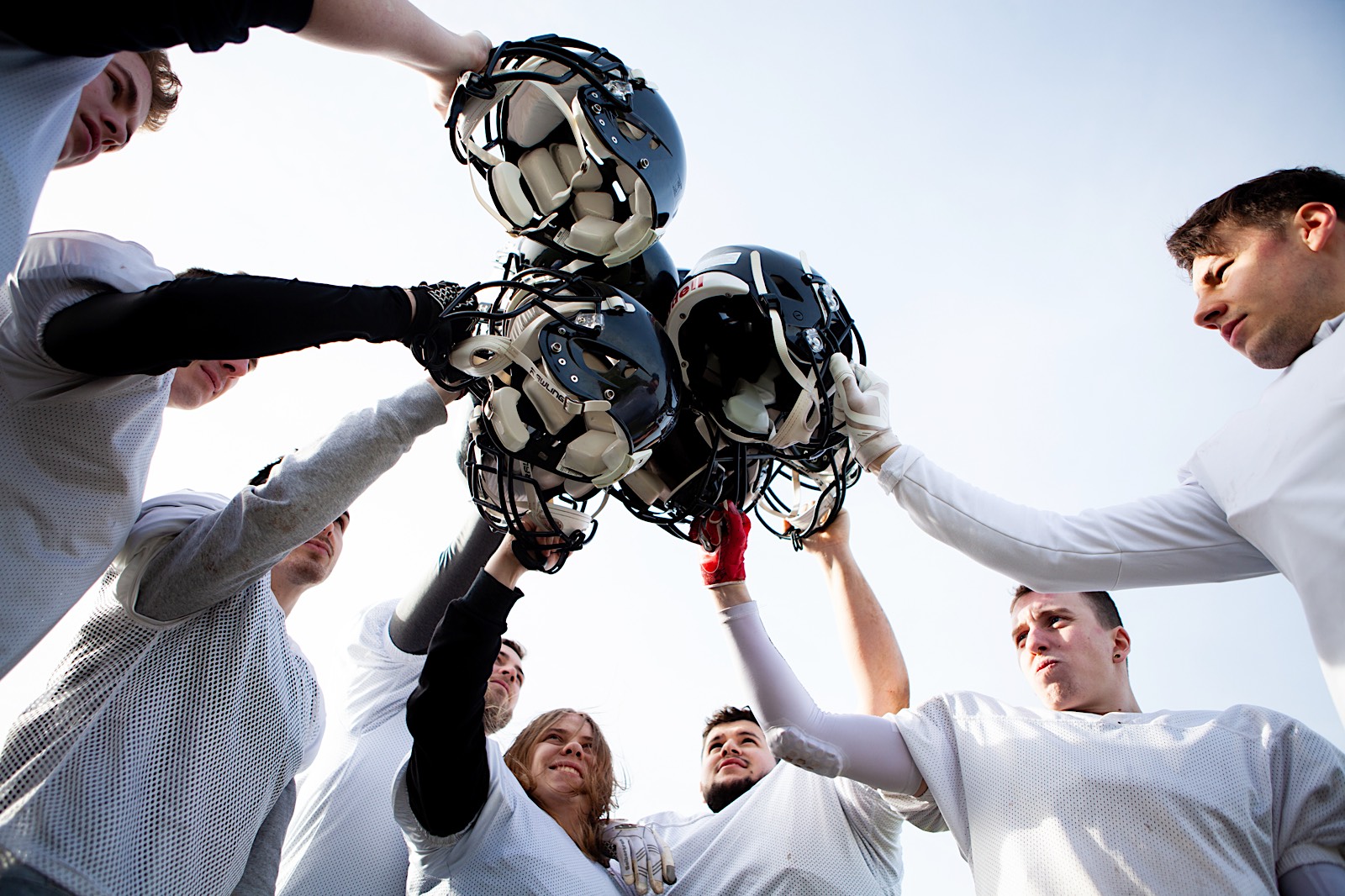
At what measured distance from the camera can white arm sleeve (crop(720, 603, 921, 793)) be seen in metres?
2.46

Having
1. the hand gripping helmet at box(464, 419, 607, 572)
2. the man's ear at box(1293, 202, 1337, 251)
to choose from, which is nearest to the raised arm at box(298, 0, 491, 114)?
the hand gripping helmet at box(464, 419, 607, 572)

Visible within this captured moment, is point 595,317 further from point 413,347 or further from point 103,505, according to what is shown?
point 103,505

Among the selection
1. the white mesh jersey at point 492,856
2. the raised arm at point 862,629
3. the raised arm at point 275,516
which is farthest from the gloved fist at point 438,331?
the raised arm at point 862,629

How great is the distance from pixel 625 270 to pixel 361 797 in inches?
78.5

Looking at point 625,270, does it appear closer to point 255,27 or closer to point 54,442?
point 255,27

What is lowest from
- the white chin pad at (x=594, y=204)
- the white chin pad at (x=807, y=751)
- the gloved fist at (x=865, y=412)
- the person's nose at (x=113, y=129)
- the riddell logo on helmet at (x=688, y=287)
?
the white chin pad at (x=807, y=751)

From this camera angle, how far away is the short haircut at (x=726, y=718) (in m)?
3.93

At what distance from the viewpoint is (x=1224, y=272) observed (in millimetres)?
2307

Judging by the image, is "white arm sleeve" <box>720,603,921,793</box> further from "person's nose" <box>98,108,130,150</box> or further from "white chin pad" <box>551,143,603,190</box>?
"person's nose" <box>98,108,130,150</box>

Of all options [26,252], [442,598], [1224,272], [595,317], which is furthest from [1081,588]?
[26,252]

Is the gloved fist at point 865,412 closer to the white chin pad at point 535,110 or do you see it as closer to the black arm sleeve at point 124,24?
the white chin pad at point 535,110

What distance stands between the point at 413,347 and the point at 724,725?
2.57 meters

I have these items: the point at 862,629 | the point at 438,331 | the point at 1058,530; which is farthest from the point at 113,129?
the point at 862,629

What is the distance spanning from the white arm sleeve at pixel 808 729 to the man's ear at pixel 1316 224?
170 cm
